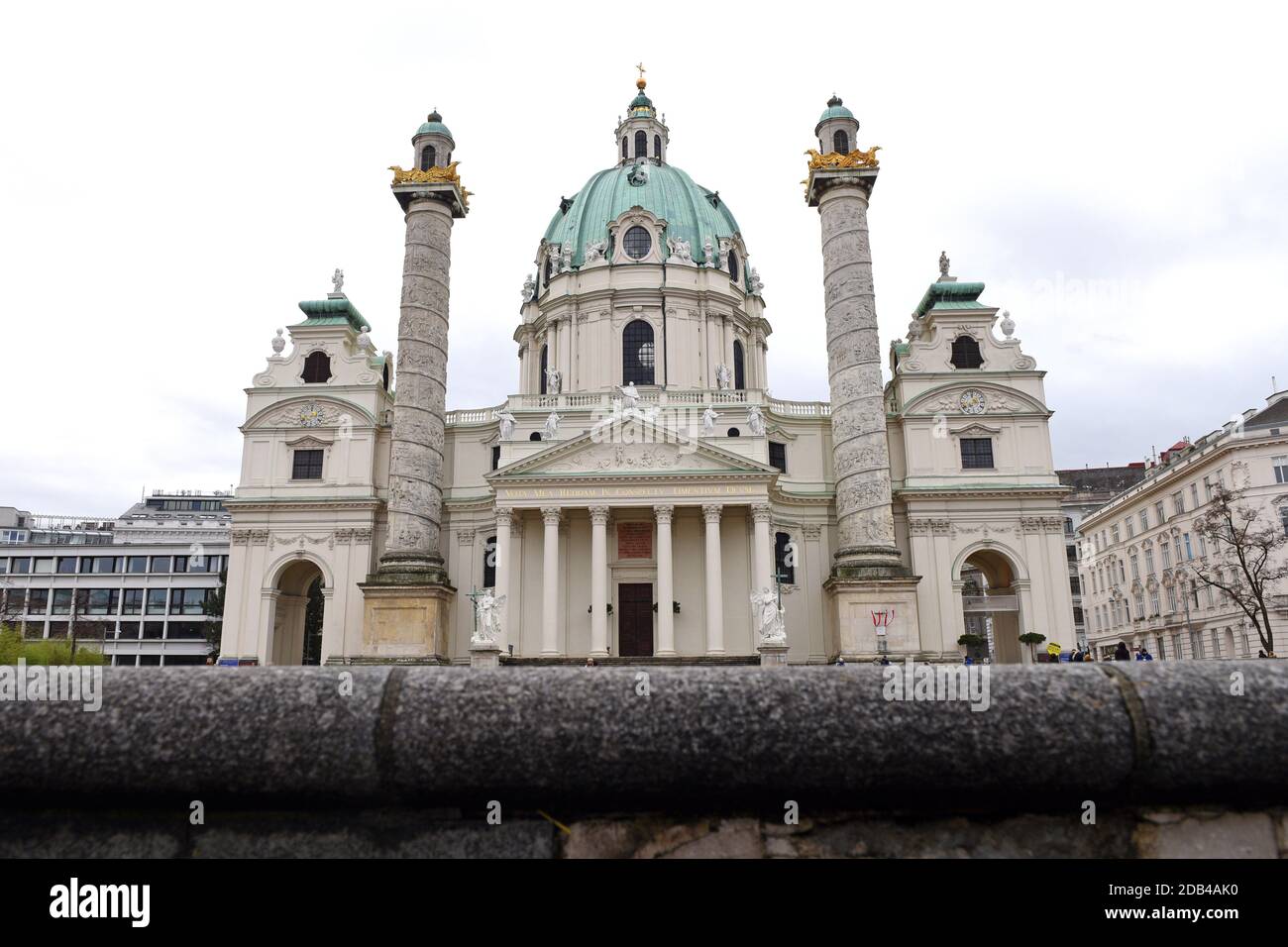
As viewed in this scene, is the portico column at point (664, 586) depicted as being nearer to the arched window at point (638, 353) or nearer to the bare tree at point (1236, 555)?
the arched window at point (638, 353)

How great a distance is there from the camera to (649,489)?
1475 inches

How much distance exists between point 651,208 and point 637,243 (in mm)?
2685

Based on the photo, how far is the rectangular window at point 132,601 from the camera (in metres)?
78.1

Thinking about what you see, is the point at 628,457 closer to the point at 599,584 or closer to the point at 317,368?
the point at 599,584

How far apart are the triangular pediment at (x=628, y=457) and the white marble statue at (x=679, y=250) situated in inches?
639

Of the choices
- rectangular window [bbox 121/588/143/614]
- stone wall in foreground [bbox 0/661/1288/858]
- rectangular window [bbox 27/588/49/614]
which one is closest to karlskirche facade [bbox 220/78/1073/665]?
stone wall in foreground [bbox 0/661/1288/858]

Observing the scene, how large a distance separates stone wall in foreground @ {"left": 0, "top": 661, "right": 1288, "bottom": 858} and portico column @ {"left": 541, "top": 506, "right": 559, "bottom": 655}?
33.2 m

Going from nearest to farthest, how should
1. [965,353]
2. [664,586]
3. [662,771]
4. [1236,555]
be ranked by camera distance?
[662,771] → [664,586] → [1236,555] → [965,353]

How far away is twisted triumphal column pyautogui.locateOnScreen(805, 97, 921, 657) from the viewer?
109 ft

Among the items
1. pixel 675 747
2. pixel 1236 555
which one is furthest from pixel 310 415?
pixel 1236 555

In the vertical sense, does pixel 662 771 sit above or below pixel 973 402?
below
